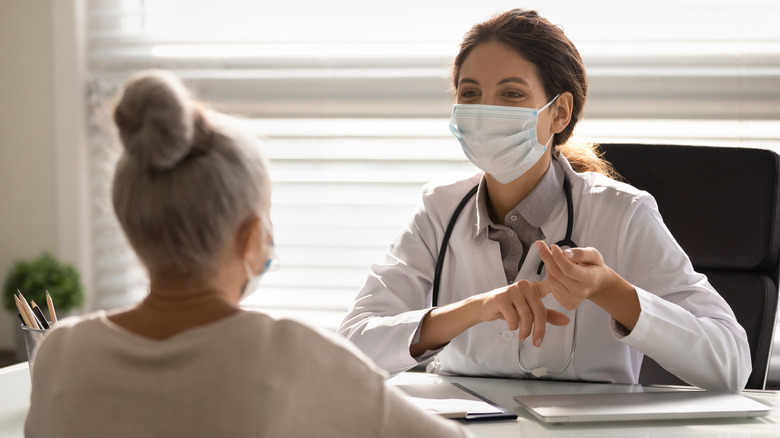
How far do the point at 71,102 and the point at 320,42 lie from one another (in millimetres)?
1034

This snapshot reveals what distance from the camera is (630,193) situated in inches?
65.8

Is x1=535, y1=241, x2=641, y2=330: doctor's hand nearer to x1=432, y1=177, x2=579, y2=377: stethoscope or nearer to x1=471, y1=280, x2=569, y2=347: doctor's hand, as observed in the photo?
x1=471, y1=280, x2=569, y2=347: doctor's hand

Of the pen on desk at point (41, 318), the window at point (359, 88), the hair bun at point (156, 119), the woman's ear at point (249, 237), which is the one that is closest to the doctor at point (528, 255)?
the pen on desk at point (41, 318)

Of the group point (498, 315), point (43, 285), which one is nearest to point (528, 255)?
point (498, 315)

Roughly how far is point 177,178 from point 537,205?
42.8 inches

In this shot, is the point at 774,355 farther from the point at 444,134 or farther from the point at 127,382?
the point at 127,382

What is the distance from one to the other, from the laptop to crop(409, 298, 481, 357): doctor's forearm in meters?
0.19

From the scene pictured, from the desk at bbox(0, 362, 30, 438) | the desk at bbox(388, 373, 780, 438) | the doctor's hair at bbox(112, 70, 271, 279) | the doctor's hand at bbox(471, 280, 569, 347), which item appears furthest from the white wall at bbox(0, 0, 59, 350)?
the doctor's hair at bbox(112, 70, 271, 279)

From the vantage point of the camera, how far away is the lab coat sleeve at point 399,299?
1511 millimetres

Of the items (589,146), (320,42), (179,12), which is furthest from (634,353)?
(179,12)

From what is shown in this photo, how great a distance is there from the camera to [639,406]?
4.05 ft

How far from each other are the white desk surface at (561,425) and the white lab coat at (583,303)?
10 cm

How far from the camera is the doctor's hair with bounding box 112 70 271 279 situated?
29.5 inches

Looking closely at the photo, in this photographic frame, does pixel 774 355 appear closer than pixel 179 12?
Yes
